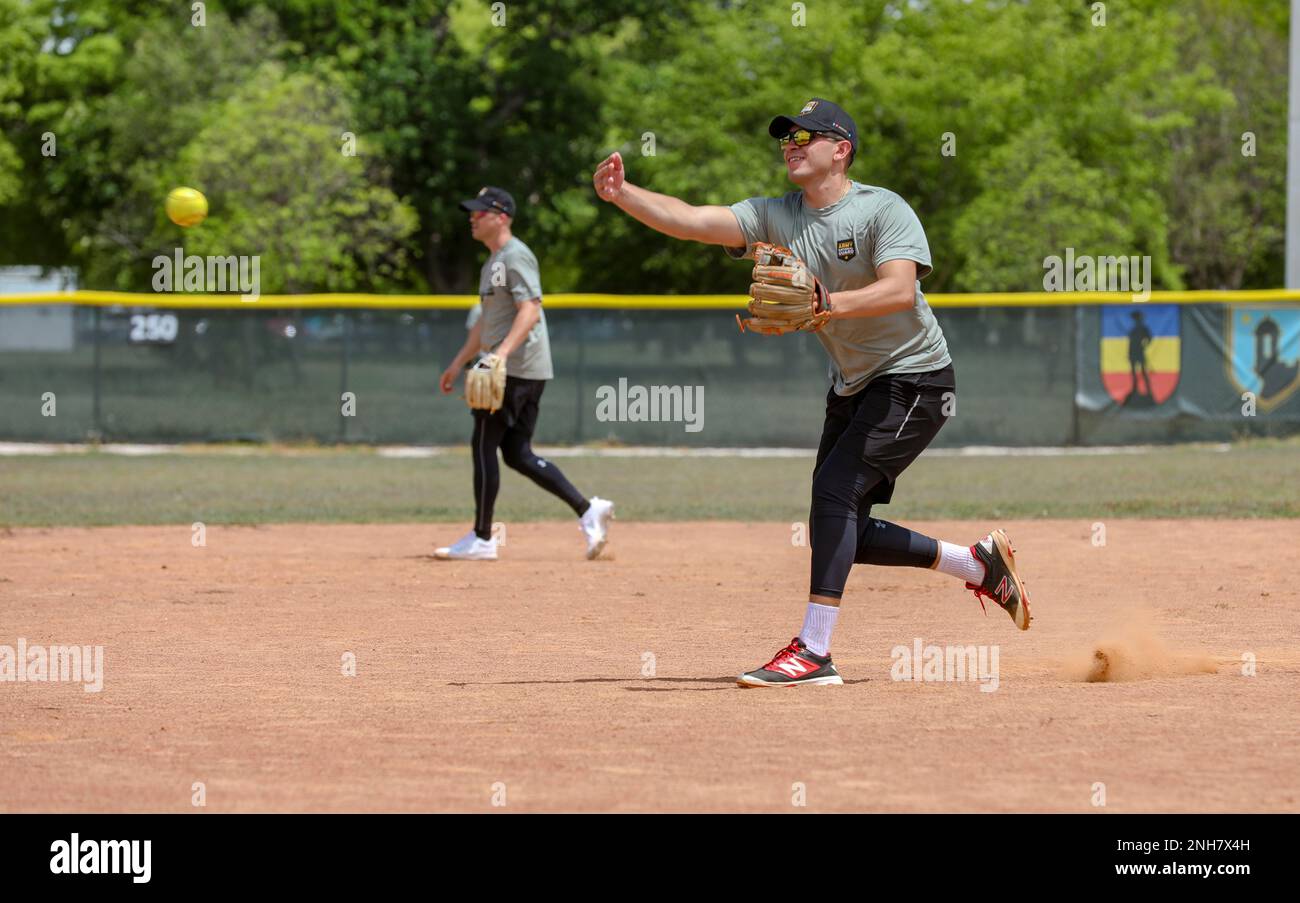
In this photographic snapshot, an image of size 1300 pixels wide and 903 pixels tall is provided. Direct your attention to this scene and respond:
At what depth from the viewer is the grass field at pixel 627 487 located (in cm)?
1339

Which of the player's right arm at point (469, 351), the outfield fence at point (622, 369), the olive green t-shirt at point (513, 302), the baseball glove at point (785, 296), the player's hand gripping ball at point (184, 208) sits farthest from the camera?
the outfield fence at point (622, 369)

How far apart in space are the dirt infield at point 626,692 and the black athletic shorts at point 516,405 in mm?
908

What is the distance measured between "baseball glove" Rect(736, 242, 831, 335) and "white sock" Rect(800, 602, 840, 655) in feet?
3.45

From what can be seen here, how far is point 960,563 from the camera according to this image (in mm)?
6453

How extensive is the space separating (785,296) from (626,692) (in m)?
1.54

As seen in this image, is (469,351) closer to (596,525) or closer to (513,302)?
(513,302)

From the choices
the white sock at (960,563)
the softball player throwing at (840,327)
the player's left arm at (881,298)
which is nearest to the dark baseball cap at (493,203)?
the softball player throwing at (840,327)

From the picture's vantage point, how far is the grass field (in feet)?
43.9

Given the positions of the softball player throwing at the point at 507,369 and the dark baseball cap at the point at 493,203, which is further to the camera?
the dark baseball cap at the point at 493,203

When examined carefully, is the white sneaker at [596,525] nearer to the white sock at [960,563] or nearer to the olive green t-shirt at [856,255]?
the white sock at [960,563]

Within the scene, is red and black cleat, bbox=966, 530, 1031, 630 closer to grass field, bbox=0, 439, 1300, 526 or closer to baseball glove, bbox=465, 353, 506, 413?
baseball glove, bbox=465, 353, 506, 413

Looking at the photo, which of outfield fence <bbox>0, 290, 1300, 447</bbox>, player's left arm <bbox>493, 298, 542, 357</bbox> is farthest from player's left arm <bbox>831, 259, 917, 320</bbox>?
outfield fence <bbox>0, 290, 1300, 447</bbox>
